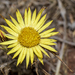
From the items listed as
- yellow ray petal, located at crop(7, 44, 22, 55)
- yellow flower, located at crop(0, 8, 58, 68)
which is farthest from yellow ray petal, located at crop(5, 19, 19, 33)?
yellow ray petal, located at crop(7, 44, 22, 55)

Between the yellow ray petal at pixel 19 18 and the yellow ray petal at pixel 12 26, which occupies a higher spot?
the yellow ray petal at pixel 19 18

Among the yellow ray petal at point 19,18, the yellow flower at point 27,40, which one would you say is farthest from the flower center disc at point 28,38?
the yellow ray petal at point 19,18

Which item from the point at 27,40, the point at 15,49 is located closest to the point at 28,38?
the point at 27,40

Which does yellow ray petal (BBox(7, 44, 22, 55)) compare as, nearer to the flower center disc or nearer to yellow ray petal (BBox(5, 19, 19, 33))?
the flower center disc

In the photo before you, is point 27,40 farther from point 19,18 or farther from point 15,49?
point 19,18

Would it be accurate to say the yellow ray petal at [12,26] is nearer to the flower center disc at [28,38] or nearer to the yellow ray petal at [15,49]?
the flower center disc at [28,38]

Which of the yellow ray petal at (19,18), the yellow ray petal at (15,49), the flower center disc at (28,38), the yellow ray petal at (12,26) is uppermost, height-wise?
the yellow ray petal at (19,18)

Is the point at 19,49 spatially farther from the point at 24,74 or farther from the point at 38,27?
the point at 24,74

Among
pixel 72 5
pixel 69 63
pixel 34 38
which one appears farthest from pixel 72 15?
pixel 34 38
